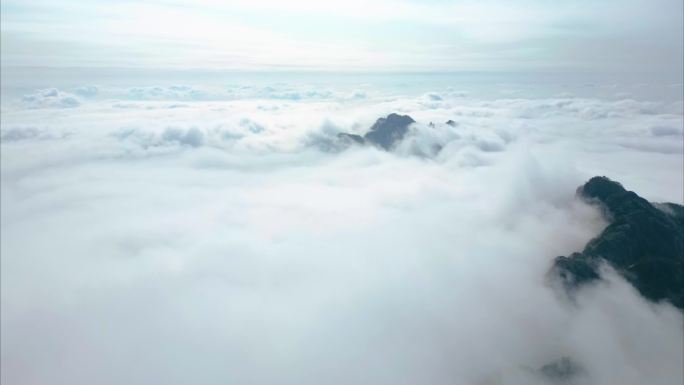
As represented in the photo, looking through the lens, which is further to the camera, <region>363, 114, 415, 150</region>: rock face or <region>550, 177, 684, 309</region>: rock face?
<region>363, 114, 415, 150</region>: rock face

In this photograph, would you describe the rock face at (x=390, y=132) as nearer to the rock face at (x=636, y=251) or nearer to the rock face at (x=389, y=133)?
the rock face at (x=389, y=133)

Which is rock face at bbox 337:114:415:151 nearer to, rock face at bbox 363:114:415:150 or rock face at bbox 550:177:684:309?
rock face at bbox 363:114:415:150

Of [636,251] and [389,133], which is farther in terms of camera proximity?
[389,133]

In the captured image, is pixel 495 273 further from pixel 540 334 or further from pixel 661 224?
pixel 661 224

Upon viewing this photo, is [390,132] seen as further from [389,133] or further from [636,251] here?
[636,251]

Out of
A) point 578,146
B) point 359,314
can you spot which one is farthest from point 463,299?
point 578,146

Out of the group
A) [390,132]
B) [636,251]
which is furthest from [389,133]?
[636,251]

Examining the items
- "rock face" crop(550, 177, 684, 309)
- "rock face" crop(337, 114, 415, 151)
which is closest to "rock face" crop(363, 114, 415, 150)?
"rock face" crop(337, 114, 415, 151)

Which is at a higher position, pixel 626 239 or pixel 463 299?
pixel 626 239

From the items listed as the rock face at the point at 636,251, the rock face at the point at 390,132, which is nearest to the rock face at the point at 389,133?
the rock face at the point at 390,132
